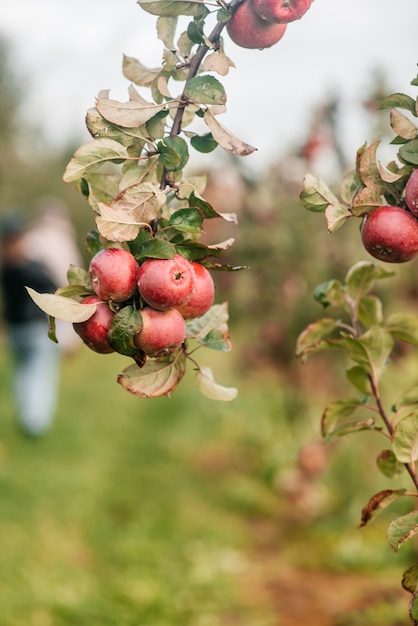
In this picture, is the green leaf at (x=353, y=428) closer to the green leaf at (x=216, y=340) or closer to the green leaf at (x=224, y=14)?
the green leaf at (x=216, y=340)

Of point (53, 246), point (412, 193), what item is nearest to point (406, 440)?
point (412, 193)

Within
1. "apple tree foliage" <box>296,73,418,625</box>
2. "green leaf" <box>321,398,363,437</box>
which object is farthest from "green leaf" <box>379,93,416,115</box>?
"green leaf" <box>321,398,363,437</box>

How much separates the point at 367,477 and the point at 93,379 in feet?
16.3

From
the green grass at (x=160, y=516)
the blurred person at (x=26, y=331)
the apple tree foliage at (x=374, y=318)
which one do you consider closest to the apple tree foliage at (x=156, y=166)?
the apple tree foliage at (x=374, y=318)

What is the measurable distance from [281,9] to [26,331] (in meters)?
5.43

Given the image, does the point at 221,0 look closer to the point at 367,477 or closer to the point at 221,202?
the point at 367,477

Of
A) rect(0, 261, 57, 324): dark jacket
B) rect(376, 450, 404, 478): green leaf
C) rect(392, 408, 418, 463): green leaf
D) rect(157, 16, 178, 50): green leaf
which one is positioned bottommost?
rect(392, 408, 418, 463): green leaf

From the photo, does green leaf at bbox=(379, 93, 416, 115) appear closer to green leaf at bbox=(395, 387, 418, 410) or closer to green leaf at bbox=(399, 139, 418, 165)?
green leaf at bbox=(399, 139, 418, 165)

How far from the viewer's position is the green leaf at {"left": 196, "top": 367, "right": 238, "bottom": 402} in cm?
89

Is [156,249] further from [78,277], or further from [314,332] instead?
[314,332]

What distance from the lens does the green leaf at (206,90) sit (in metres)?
0.81

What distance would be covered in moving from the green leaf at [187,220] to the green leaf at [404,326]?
42cm

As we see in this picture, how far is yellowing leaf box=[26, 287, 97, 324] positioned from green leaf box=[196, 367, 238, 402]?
0.18 metres

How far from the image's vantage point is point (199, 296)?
847 mm
